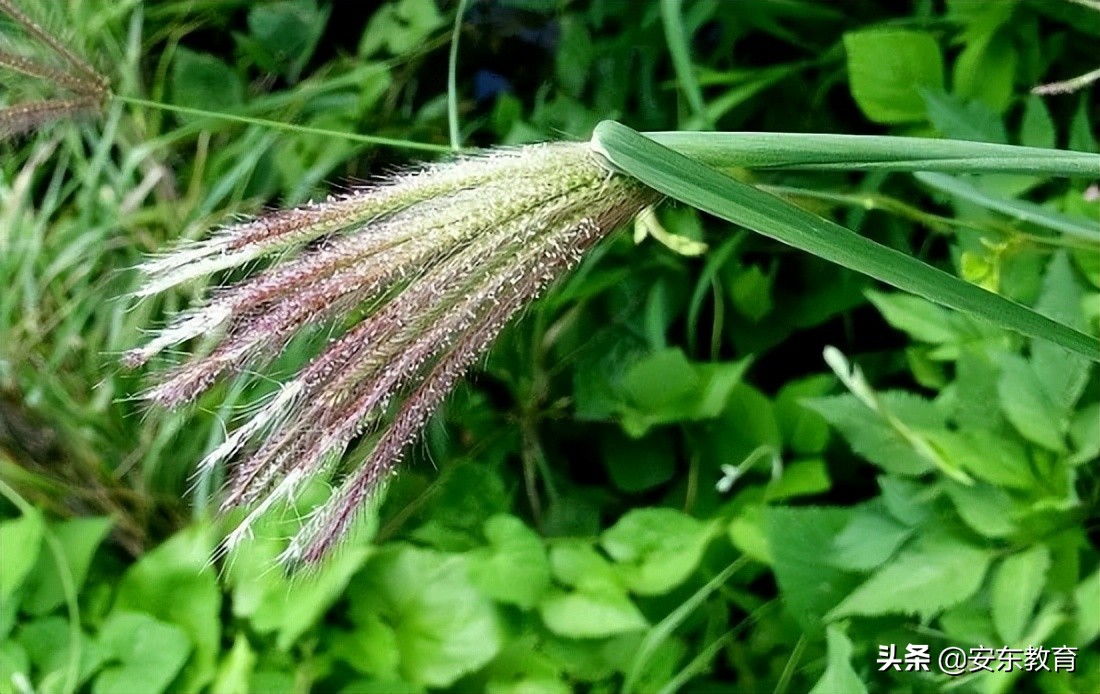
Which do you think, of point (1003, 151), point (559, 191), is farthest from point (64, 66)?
point (1003, 151)

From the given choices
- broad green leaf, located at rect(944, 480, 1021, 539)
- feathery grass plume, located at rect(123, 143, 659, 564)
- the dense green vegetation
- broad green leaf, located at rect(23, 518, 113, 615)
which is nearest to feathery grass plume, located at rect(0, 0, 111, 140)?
the dense green vegetation

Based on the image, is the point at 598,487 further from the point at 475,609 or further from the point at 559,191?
the point at 559,191

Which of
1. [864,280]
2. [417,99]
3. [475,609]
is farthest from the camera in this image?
[417,99]

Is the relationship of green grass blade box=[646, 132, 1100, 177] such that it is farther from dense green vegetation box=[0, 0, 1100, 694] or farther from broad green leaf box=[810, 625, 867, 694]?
broad green leaf box=[810, 625, 867, 694]

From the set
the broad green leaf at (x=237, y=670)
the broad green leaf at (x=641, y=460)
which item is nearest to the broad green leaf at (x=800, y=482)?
the broad green leaf at (x=641, y=460)

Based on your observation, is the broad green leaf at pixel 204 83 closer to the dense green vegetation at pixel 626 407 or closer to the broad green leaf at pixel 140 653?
the dense green vegetation at pixel 626 407

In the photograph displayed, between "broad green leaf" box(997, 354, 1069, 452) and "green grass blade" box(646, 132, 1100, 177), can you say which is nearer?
"green grass blade" box(646, 132, 1100, 177)

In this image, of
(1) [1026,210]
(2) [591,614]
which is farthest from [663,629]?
(1) [1026,210]
